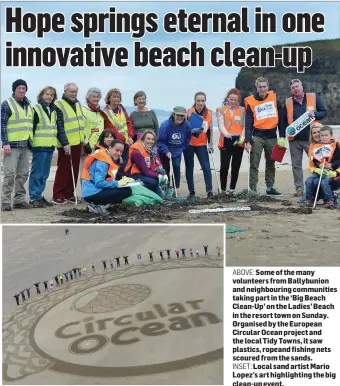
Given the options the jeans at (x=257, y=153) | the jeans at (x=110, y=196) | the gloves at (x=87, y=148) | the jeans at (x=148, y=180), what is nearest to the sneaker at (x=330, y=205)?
the jeans at (x=257, y=153)

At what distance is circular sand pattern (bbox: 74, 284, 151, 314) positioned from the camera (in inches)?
171

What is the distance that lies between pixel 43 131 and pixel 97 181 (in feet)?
4.21

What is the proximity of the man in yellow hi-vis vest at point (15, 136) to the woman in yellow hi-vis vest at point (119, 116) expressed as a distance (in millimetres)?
1053

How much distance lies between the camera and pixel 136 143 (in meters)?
6.78

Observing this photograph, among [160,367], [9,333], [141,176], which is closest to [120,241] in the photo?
[141,176]

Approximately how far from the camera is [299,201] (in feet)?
23.7

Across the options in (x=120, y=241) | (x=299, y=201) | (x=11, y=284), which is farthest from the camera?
(x=299, y=201)

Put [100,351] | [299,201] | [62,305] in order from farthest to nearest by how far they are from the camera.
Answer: [299,201] → [62,305] → [100,351]

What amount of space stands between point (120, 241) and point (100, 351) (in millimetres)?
2175

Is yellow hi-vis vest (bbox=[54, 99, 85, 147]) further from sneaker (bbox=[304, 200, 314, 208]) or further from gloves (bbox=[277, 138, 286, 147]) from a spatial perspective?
sneaker (bbox=[304, 200, 314, 208])

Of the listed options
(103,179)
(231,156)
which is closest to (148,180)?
(103,179)

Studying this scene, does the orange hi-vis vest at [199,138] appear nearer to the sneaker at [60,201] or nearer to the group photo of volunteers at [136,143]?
the group photo of volunteers at [136,143]

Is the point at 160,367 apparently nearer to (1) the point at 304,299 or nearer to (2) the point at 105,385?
(2) the point at 105,385

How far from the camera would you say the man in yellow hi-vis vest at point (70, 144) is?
720cm
